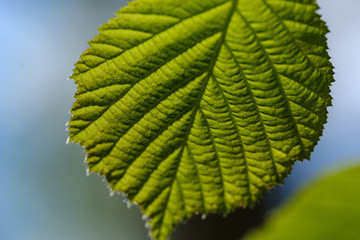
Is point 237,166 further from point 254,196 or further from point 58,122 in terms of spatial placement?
point 58,122

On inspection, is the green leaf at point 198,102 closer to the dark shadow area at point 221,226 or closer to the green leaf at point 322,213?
the green leaf at point 322,213

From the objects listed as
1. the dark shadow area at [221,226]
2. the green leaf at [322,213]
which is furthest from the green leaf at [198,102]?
the dark shadow area at [221,226]

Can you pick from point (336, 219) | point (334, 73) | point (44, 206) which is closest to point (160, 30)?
point (334, 73)

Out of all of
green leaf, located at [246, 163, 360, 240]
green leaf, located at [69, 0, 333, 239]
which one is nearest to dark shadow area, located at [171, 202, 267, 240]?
green leaf, located at [69, 0, 333, 239]

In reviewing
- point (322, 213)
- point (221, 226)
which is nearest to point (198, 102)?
point (322, 213)

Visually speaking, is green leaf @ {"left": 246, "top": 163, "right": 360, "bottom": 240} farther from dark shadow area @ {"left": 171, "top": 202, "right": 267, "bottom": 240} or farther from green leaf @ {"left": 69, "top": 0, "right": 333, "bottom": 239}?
dark shadow area @ {"left": 171, "top": 202, "right": 267, "bottom": 240}

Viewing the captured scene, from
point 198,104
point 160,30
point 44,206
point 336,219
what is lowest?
point 44,206
